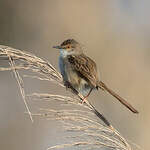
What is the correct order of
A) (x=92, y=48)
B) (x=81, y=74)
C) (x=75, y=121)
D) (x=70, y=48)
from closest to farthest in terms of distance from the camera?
1. (x=75, y=121)
2. (x=81, y=74)
3. (x=70, y=48)
4. (x=92, y=48)

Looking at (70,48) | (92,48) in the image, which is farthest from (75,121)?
(92,48)

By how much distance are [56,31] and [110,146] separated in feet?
28.2

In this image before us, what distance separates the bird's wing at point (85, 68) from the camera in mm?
5832

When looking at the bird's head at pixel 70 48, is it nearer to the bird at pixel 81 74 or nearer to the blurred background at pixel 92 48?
the bird at pixel 81 74

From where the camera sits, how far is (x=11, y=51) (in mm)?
4312

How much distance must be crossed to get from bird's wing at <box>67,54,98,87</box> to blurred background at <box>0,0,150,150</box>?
2771 mm

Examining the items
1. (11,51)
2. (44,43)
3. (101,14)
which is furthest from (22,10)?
(11,51)

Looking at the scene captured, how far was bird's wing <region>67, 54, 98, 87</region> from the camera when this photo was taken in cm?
583

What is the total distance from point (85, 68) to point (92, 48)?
551 centimetres

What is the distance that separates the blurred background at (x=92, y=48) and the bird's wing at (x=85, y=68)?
2771mm

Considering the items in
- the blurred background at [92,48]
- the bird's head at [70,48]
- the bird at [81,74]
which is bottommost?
the blurred background at [92,48]

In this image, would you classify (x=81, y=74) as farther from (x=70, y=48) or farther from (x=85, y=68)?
(x=70, y=48)

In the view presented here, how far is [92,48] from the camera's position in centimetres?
1141

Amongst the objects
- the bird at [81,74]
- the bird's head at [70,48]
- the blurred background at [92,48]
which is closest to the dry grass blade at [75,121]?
the bird at [81,74]
